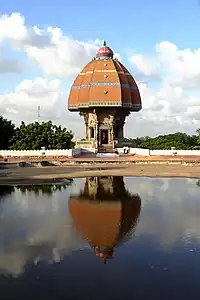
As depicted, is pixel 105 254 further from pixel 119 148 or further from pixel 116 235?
pixel 119 148

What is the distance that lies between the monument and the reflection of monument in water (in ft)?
71.9

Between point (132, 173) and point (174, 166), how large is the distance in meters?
6.59

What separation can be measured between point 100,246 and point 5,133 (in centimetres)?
3464

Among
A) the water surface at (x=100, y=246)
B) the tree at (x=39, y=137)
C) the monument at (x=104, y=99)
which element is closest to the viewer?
the water surface at (x=100, y=246)

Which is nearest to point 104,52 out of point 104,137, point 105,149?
point 104,137

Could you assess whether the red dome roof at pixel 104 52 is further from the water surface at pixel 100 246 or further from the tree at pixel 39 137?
the water surface at pixel 100 246

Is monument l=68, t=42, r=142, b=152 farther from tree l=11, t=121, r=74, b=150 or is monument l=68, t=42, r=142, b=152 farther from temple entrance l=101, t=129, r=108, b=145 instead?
tree l=11, t=121, r=74, b=150

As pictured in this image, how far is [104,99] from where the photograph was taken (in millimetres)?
43938

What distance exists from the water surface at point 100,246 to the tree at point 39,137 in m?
22.9

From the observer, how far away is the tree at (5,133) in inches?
1715

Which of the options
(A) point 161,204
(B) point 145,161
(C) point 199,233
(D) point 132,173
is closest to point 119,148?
(B) point 145,161

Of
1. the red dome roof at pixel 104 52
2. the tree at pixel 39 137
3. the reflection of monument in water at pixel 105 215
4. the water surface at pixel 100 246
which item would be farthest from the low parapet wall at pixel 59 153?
the water surface at pixel 100 246

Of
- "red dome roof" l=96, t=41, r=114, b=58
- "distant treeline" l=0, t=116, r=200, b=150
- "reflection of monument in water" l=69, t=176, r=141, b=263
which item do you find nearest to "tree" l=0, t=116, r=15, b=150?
"distant treeline" l=0, t=116, r=200, b=150

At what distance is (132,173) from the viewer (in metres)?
29.6
